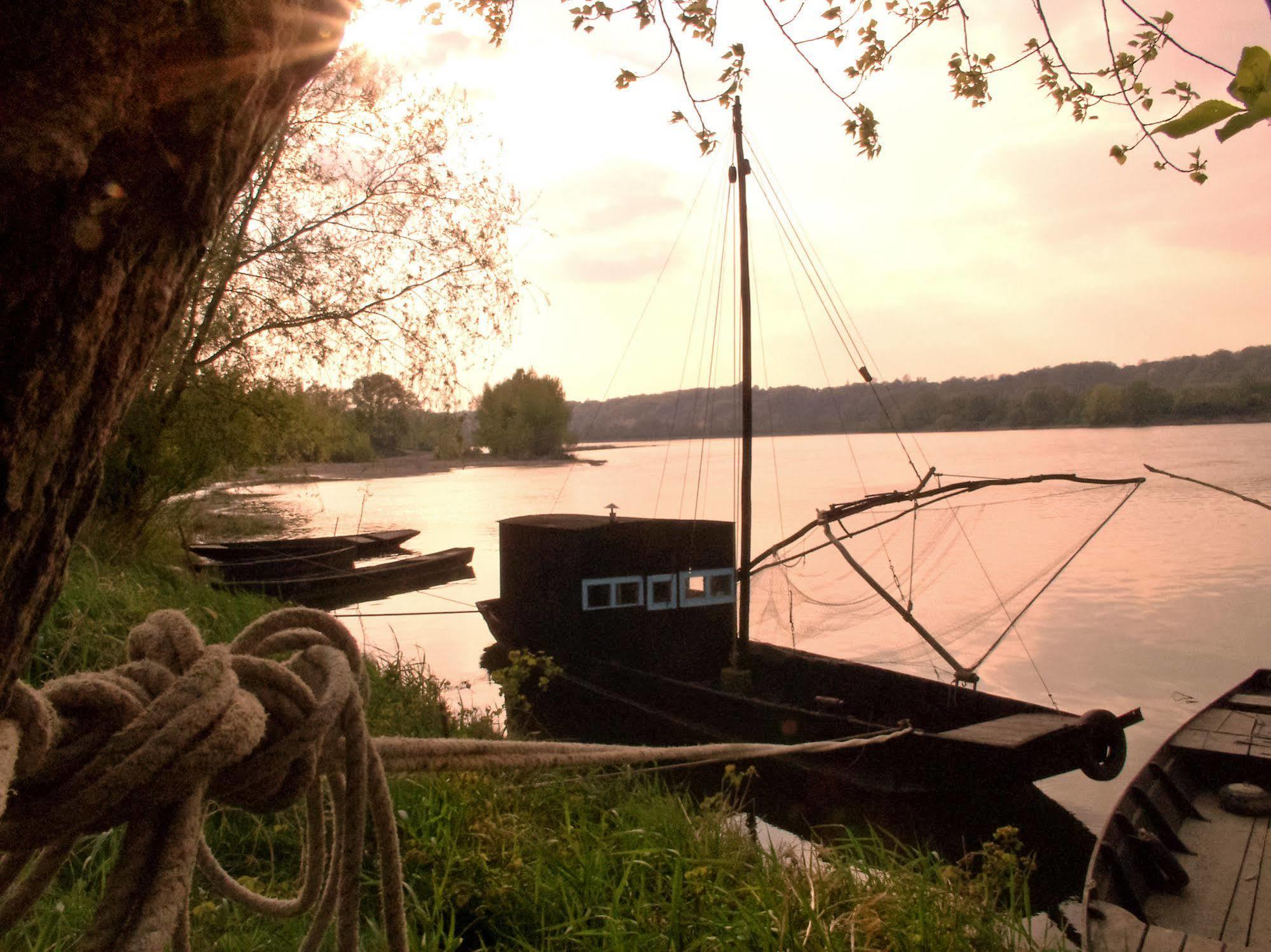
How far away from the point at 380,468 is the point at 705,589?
2159 inches

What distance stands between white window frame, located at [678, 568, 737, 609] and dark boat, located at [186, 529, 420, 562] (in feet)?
35.0

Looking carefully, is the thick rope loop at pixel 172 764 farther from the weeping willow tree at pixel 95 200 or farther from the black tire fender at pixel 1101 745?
the black tire fender at pixel 1101 745

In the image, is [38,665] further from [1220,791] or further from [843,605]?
[843,605]

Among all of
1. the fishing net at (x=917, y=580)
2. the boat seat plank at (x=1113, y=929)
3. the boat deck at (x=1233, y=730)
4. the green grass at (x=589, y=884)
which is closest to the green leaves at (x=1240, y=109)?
the green grass at (x=589, y=884)

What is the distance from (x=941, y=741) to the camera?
9.95 meters

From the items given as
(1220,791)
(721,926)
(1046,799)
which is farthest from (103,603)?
(1046,799)

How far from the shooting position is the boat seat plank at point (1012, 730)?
9805 millimetres

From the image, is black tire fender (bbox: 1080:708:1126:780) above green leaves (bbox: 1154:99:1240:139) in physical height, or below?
below

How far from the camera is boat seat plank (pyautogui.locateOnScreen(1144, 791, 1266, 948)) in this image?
6.07 meters

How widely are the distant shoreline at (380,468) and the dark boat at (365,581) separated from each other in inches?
94.4

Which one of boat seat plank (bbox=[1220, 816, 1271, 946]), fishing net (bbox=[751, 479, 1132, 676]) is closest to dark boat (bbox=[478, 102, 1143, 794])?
fishing net (bbox=[751, 479, 1132, 676])

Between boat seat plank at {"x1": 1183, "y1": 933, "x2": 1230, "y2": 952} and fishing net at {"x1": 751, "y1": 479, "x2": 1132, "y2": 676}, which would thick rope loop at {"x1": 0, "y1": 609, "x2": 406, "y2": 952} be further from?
fishing net at {"x1": 751, "y1": 479, "x2": 1132, "y2": 676}

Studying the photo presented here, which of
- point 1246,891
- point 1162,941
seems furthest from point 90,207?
point 1246,891

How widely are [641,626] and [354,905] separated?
12.7 meters
